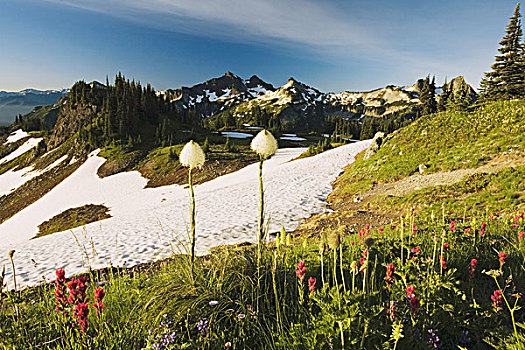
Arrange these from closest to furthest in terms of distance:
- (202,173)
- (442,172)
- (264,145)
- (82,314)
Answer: (82,314) → (264,145) → (442,172) → (202,173)

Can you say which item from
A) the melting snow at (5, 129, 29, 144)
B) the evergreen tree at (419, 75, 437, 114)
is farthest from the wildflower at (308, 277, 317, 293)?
the melting snow at (5, 129, 29, 144)

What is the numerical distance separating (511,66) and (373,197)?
41864 mm

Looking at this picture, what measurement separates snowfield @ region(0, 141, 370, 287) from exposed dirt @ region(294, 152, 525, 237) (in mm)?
1246

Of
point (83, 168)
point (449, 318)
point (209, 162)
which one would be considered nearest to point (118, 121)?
point (83, 168)

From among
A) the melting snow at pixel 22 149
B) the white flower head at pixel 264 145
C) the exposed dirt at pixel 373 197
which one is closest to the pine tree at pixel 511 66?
the exposed dirt at pixel 373 197

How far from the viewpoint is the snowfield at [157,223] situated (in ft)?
34.9

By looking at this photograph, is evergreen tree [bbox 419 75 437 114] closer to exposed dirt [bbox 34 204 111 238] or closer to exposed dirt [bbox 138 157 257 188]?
exposed dirt [bbox 138 157 257 188]

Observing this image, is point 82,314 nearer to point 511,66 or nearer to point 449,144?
point 449,144

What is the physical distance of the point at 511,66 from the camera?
38.7 meters

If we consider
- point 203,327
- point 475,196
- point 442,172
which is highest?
point 442,172

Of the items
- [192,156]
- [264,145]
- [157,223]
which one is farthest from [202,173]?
[264,145]

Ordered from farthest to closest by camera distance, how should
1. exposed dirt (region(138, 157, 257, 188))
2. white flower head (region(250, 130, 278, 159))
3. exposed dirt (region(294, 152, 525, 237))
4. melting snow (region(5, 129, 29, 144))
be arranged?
melting snow (region(5, 129, 29, 144)), exposed dirt (region(138, 157, 257, 188)), exposed dirt (region(294, 152, 525, 237)), white flower head (region(250, 130, 278, 159))

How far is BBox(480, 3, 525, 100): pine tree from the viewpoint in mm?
38281

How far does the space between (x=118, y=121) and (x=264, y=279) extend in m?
78.2
